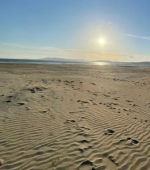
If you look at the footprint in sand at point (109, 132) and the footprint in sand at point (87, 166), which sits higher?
the footprint in sand at point (109, 132)

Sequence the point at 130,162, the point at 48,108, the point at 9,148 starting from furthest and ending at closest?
the point at 48,108
the point at 9,148
the point at 130,162

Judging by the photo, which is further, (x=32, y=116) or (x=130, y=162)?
(x=32, y=116)

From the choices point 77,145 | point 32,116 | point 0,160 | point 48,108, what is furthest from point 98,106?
point 0,160

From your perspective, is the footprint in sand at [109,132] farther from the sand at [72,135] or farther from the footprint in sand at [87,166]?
the footprint in sand at [87,166]

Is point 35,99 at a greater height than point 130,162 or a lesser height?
greater

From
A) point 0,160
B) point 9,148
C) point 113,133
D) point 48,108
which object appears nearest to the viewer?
point 0,160

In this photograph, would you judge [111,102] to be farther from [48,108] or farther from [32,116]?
[32,116]

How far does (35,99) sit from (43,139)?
4.76m

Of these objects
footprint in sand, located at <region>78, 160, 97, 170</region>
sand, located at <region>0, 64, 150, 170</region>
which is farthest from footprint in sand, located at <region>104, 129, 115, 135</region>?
footprint in sand, located at <region>78, 160, 97, 170</region>

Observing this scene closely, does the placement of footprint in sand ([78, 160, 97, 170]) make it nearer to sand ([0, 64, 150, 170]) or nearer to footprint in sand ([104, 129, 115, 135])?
sand ([0, 64, 150, 170])

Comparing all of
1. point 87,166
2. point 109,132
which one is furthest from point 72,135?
point 87,166

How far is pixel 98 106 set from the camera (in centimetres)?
931

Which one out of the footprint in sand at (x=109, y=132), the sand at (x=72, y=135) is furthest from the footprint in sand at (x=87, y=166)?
the footprint in sand at (x=109, y=132)

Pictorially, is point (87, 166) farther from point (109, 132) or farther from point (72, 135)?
point (109, 132)
